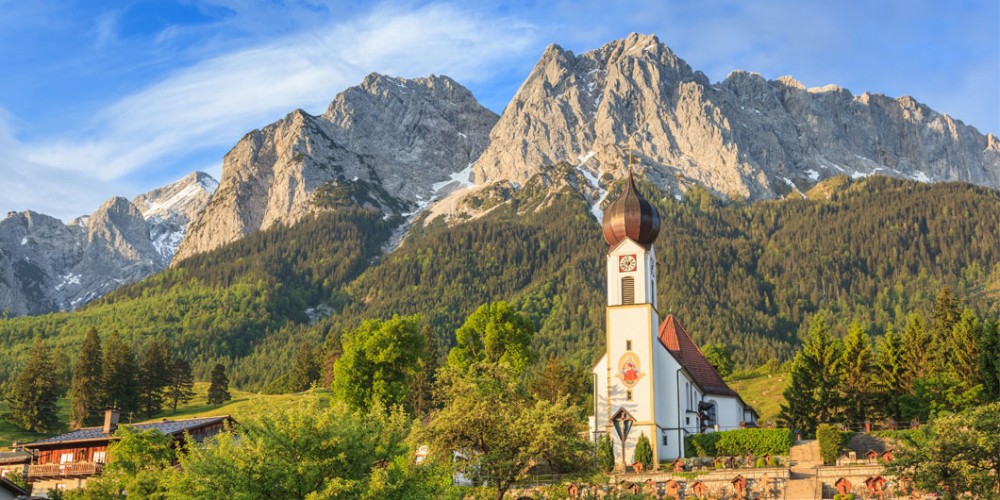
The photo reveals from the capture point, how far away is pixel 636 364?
72.8m

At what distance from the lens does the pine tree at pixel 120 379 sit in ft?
335

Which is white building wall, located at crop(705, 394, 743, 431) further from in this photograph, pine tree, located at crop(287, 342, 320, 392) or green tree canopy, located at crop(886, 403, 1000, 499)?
pine tree, located at crop(287, 342, 320, 392)

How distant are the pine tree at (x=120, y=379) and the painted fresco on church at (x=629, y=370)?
5561 centimetres

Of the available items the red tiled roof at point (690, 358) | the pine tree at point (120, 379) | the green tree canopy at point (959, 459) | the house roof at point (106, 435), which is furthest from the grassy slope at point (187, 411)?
the green tree canopy at point (959, 459)

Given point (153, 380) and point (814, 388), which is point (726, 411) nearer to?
point (814, 388)

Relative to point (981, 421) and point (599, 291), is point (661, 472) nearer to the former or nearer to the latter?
point (981, 421)

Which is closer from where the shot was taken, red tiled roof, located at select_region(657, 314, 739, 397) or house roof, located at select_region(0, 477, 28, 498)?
house roof, located at select_region(0, 477, 28, 498)

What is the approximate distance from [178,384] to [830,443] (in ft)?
261

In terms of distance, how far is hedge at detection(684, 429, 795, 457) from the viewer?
66000 mm

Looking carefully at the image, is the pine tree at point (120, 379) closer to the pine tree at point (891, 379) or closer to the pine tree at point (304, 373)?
the pine tree at point (304, 373)

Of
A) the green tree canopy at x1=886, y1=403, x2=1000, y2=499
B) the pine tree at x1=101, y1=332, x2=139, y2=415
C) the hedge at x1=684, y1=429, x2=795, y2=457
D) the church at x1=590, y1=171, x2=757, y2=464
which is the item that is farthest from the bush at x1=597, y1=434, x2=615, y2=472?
the pine tree at x1=101, y1=332, x2=139, y2=415

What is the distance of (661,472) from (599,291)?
139 meters

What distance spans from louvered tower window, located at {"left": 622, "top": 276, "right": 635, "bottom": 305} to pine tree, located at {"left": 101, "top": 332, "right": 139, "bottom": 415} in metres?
56.1

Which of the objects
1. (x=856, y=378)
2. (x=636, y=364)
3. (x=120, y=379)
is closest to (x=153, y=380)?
(x=120, y=379)
